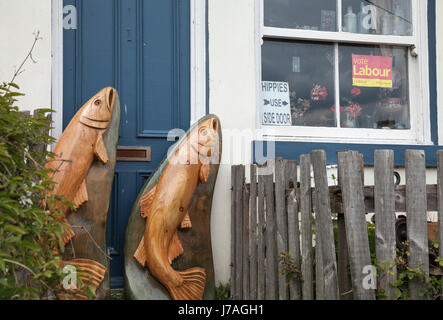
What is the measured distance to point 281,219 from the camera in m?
2.77

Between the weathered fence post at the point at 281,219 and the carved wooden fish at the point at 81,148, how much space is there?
51.7 inches

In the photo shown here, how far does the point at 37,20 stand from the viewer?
11.9 ft

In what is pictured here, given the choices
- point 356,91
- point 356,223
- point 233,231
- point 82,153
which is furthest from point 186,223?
point 356,91

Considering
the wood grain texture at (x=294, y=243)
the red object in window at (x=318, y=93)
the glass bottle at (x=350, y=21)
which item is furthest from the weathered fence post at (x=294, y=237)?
the glass bottle at (x=350, y=21)

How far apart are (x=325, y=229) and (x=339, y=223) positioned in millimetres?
87

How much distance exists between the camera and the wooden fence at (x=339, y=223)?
2016 millimetres

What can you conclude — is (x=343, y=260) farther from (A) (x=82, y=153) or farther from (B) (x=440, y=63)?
(B) (x=440, y=63)

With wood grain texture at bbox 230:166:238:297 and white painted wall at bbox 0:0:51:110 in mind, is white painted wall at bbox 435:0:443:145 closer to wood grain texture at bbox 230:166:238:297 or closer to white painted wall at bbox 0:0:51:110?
wood grain texture at bbox 230:166:238:297

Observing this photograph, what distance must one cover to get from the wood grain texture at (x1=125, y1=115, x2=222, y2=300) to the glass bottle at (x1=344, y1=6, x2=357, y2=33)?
1734 mm

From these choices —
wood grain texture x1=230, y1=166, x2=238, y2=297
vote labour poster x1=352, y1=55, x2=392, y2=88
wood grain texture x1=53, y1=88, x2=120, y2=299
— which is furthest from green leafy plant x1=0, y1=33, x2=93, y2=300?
vote labour poster x1=352, y1=55, x2=392, y2=88

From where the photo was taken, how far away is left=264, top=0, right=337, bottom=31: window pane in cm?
418
